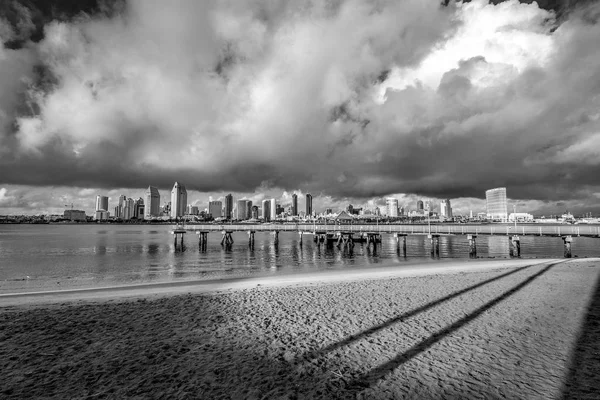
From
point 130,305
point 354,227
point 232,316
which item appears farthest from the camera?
point 354,227

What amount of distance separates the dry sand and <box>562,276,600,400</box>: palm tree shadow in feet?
0.09

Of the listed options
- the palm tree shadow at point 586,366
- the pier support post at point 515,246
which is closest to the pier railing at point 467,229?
the pier support post at point 515,246

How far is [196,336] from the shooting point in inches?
322

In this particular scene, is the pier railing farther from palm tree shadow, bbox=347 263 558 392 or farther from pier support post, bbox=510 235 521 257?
palm tree shadow, bbox=347 263 558 392

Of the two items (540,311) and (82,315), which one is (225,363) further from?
(540,311)

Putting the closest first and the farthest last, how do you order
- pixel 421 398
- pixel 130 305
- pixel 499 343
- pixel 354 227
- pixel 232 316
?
pixel 421 398 < pixel 499 343 < pixel 232 316 < pixel 130 305 < pixel 354 227

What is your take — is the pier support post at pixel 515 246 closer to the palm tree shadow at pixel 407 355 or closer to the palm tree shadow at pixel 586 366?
the palm tree shadow at pixel 407 355

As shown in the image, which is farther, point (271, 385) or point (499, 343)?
point (499, 343)

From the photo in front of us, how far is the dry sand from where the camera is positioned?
18.1ft

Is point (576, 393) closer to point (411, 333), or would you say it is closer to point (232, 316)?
point (411, 333)

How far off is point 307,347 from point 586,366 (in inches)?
247

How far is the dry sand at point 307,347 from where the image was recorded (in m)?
5.50

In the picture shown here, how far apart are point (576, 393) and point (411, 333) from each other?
3.57 metres

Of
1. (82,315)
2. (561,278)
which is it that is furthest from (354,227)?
(82,315)
